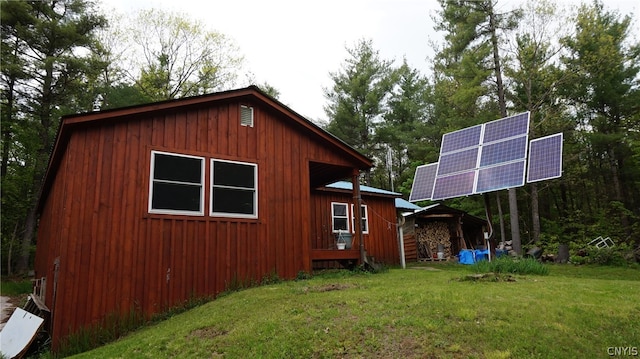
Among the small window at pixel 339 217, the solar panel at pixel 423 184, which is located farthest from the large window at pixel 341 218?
the solar panel at pixel 423 184

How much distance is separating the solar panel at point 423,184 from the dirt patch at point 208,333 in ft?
29.2

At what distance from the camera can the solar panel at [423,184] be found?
13234mm

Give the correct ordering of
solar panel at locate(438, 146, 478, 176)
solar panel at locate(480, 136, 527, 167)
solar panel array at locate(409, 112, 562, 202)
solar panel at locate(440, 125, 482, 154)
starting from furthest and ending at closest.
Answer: solar panel at locate(440, 125, 482, 154) → solar panel at locate(438, 146, 478, 176) → solar panel at locate(480, 136, 527, 167) → solar panel array at locate(409, 112, 562, 202)

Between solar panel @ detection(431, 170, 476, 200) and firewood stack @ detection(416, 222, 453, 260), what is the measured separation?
9.04 metres

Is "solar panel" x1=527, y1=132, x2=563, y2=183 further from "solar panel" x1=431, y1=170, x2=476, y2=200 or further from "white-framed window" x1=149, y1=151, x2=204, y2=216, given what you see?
"white-framed window" x1=149, y1=151, x2=204, y2=216

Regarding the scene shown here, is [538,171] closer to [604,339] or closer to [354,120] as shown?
[604,339]

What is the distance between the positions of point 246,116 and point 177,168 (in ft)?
7.34

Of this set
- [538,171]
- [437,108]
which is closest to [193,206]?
[538,171]

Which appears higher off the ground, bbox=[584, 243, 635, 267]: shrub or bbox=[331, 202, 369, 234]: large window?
bbox=[331, 202, 369, 234]: large window

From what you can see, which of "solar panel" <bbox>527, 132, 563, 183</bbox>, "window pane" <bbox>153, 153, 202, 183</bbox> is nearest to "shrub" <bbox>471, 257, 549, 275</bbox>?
"solar panel" <bbox>527, 132, 563, 183</bbox>

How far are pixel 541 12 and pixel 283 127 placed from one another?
56.3ft

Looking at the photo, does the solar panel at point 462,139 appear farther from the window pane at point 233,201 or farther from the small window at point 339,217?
the window pane at point 233,201

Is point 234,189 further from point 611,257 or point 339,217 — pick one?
point 611,257

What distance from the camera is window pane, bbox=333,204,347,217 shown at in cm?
1519
